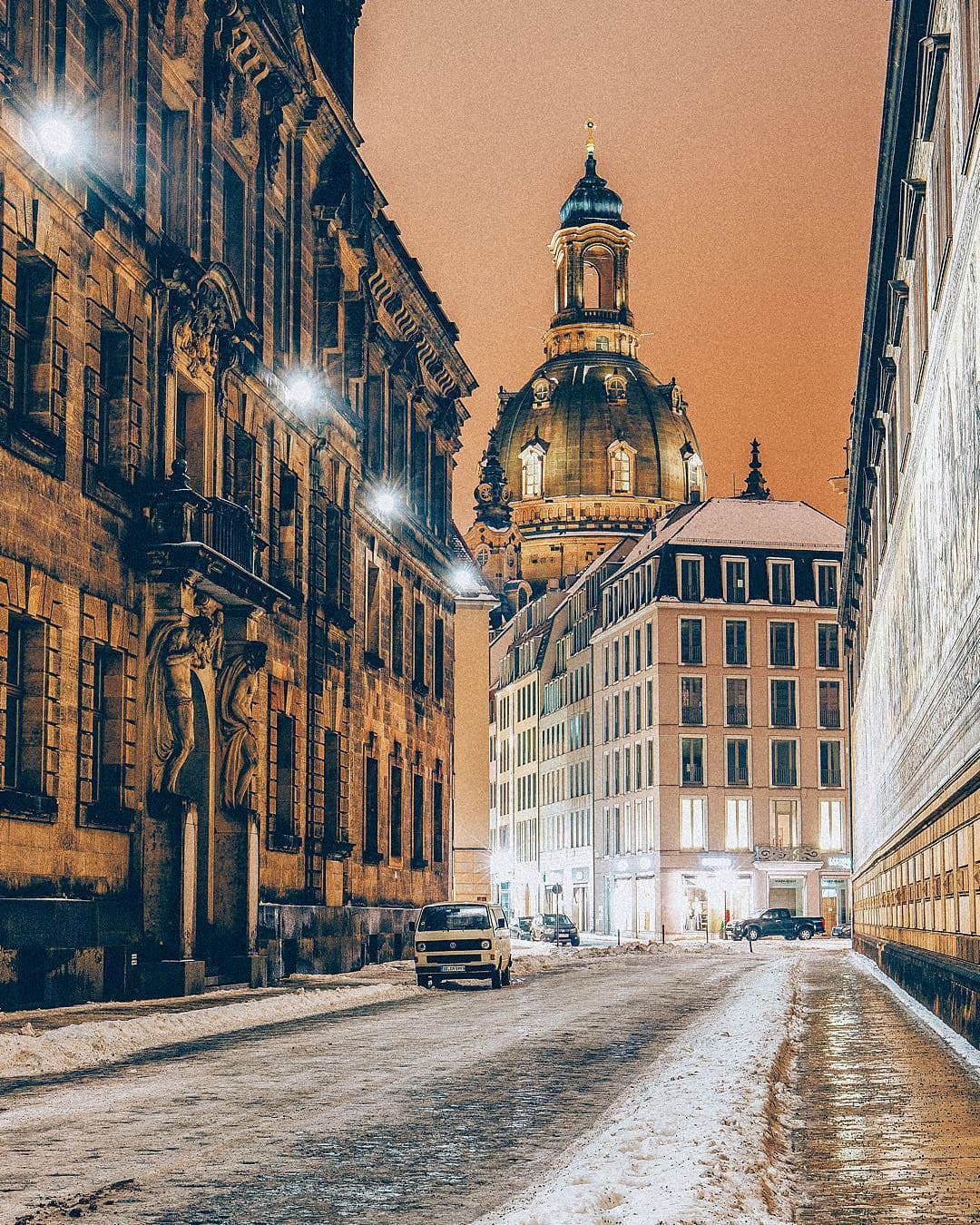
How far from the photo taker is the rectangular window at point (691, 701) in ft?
350

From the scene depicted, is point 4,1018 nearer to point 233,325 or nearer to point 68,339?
point 68,339

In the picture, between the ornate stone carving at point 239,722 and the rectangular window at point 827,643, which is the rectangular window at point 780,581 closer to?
the rectangular window at point 827,643

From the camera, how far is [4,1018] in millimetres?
25141

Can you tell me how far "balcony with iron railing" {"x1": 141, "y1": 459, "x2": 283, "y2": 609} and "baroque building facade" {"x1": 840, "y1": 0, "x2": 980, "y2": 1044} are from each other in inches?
466

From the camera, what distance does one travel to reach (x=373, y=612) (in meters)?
54.6

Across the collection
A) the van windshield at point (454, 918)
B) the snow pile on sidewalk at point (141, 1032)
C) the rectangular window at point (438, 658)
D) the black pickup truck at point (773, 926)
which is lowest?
the black pickup truck at point (773, 926)

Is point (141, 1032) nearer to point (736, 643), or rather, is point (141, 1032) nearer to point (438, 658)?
point (438, 658)

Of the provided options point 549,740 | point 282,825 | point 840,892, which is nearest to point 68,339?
point 282,825

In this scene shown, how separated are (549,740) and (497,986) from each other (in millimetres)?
97377

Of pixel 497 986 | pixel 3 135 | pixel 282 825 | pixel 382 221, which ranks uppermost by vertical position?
pixel 382 221

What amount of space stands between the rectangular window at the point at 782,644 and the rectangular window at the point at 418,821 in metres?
49.3

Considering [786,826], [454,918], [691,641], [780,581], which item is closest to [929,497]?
[454,918]

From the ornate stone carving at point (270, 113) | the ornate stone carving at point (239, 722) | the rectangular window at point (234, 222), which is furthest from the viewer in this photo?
the ornate stone carving at point (270, 113)

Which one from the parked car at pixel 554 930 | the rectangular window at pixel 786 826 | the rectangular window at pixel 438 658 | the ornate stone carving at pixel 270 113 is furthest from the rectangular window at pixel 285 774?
the rectangular window at pixel 786 826
